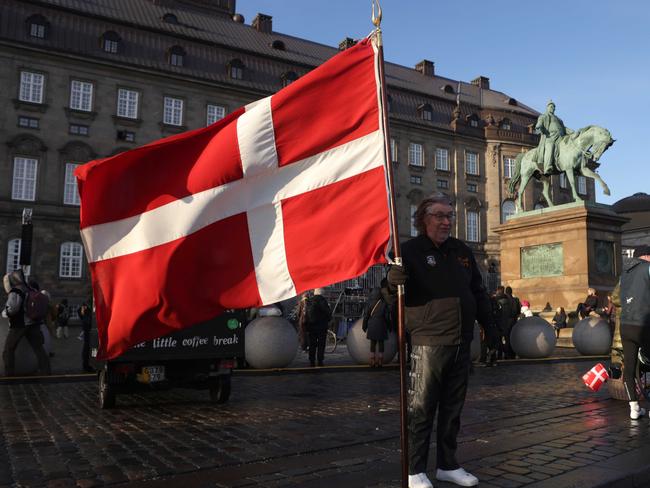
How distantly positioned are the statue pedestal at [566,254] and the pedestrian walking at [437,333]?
50.2 ft

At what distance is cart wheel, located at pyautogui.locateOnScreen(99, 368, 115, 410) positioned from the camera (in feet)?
22.5

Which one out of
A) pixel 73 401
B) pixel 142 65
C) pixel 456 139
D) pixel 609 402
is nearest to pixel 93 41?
pixel 142 65

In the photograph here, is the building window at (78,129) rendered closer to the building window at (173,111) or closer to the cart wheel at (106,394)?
the building window at (173,111)

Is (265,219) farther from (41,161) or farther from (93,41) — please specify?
(93,41)

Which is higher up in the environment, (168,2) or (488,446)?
(168,2)

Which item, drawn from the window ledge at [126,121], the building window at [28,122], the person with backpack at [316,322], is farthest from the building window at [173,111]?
the person with backpack at [316,322]

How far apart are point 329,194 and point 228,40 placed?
142 feet

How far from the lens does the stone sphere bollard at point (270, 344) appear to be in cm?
1105

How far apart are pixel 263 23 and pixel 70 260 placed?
2494 centimetres

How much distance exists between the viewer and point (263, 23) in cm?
4844

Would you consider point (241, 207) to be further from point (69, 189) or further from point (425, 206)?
point (69, 189)

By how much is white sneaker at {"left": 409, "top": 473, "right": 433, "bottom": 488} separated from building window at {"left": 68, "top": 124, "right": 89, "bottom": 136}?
3661 cm

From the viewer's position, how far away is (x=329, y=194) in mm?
3887

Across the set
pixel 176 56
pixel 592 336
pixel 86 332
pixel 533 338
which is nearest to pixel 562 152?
pixel 592 336
